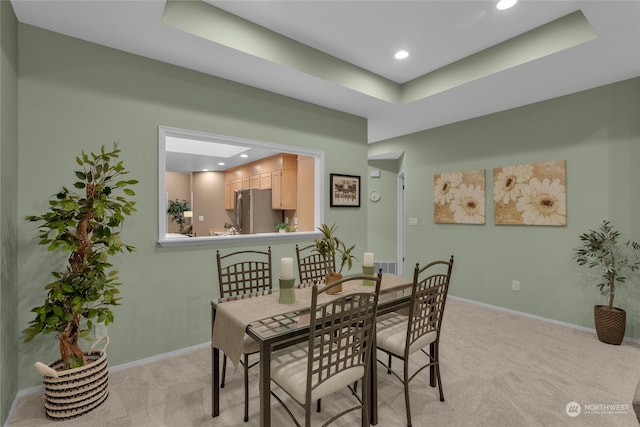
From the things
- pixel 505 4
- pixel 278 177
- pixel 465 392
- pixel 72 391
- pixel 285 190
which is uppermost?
pixel 505 4

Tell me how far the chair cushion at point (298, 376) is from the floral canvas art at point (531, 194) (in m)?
3.19

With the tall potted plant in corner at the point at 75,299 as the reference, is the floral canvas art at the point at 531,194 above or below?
above

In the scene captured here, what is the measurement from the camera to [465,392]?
217 cm

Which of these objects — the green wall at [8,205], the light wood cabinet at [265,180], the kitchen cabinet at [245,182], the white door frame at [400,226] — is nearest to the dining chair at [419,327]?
the green wall at [8,205]

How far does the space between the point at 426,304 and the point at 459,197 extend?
294 cm

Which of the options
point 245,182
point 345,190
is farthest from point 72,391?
point 245,182

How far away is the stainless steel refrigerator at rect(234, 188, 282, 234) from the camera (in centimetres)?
525

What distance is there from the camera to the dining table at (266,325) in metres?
1.46

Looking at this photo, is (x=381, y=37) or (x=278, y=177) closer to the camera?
(x=381, y=37)

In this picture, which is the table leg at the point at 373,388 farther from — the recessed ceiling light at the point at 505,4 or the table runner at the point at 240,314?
the recessed ceiling light at the point at 505,4

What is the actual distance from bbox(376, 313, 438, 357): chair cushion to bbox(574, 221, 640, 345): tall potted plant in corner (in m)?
2.15

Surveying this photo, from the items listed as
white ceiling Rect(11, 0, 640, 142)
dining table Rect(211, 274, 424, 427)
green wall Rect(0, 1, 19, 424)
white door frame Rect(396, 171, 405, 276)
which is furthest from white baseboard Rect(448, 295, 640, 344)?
green wall Rect(0, 1, 19, 424)

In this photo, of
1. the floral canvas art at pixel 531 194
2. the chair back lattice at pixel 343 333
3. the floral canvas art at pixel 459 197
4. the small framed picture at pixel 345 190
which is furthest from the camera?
the floral canvas art at pixel 459 197

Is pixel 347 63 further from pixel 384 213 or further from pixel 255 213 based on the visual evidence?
pixel 384 213
